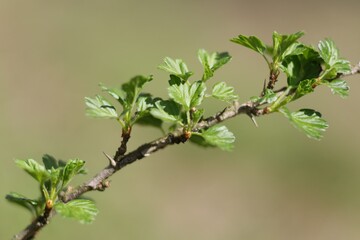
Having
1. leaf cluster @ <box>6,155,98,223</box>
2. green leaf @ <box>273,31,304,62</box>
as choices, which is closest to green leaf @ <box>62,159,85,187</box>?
leaf cluster @ <box>6,155,98,223</box>

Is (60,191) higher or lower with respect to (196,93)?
lower

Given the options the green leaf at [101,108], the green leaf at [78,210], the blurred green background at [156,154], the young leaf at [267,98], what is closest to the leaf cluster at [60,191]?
the green leaf at [78,210]

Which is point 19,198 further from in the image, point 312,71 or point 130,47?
point 130,47

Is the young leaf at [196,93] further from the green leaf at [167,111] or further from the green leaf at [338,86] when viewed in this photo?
the green leaf at [338,86]

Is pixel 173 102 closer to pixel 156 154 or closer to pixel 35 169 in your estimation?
pixel 35 169

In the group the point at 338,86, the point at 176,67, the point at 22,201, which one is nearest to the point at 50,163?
the point at 22,201

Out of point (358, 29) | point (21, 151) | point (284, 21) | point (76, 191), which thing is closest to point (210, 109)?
point (21, 151)

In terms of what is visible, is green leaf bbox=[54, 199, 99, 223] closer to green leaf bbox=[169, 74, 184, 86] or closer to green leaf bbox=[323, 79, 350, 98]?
green leaf bbox=[169, 74, 184, 86]
